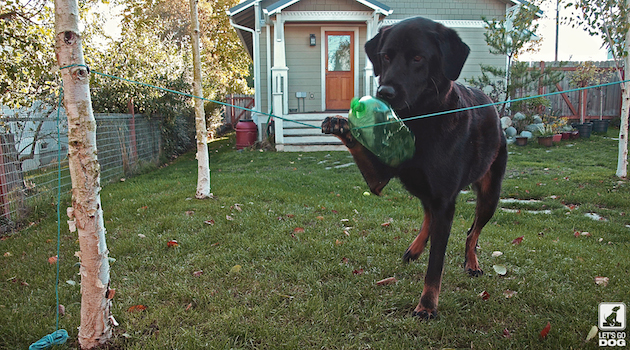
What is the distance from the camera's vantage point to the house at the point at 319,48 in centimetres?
1133

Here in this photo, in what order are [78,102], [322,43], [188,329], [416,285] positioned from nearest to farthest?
1. [78,102]
2. [188,329]
3. [416,285]
4. [322,43]

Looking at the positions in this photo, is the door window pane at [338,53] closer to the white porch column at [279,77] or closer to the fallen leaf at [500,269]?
the white porch column at [279,77]

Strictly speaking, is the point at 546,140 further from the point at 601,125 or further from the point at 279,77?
the point at 279,77

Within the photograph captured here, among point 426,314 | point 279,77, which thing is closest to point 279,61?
point 279,77

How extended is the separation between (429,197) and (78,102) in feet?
6.18

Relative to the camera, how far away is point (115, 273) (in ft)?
9.82

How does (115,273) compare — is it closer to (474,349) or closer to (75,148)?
(75,148)

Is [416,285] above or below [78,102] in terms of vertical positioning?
below

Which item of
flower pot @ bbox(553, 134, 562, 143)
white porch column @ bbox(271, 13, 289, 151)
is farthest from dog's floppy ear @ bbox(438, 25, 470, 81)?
flower pot @ bbox(553, 134, 562, 143)

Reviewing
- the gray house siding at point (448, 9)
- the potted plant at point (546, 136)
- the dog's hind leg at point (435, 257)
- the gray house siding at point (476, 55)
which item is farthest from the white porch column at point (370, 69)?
the dog's hind leg at point (435, 257)

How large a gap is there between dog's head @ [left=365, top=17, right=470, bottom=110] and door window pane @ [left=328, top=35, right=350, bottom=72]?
424 inches

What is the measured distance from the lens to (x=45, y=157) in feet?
20.9

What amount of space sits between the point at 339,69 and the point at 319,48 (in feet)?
2.96

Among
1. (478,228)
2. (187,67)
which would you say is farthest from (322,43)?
(478,228)
